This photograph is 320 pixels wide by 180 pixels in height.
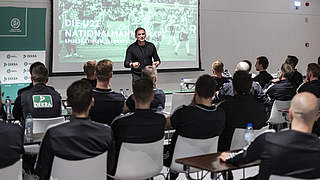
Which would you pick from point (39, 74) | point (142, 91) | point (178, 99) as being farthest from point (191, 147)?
point (178, 99)

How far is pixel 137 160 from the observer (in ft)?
11.1

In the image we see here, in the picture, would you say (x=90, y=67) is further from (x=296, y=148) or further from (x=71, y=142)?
(x=296, y=148)

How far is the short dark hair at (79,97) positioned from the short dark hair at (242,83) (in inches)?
69.0

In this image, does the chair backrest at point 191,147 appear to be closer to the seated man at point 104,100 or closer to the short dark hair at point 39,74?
the seated man at point 104,100

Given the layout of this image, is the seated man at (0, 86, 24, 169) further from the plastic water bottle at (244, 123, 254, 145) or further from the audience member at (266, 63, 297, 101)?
the audience member at (266, 63, 297, 101)

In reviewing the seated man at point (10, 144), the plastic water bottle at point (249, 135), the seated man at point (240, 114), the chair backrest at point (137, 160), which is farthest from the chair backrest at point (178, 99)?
the seated man at point (10, 144)

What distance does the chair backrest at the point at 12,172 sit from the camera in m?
2.84

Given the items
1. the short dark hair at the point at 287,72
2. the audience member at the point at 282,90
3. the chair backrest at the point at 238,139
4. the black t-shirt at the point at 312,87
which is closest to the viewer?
the chair backrest at the point at 238,139

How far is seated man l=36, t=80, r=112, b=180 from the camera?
288 centimetres

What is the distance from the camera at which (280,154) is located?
2.49 metres

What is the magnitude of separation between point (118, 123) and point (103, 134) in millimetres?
378

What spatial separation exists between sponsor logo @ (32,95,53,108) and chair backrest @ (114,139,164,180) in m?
1.45

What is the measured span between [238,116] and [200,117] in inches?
21.6

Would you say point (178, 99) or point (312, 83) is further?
point (312, 83)
